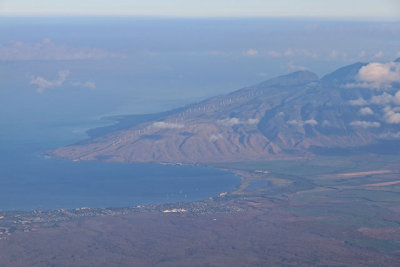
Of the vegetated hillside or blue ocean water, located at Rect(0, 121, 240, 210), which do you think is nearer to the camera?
blue ocean water, located at Rect(0, 121, 240, 210)

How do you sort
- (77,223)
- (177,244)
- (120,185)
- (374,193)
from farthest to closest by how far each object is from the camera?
1. (120,185)
2. (374,193)
3. (77,223)
4. (177,244)

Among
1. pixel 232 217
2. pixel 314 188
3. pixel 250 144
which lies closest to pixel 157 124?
pixel 250 144

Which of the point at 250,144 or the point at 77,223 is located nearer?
the point at 77,223

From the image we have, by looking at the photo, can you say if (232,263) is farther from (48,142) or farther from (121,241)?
(48,142)

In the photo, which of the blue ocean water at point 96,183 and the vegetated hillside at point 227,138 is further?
the vegetated hillside at point 227,138

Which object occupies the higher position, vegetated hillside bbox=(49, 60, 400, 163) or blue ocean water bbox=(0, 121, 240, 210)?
vegetated hillside bbox=(49, 60, 400, 163)

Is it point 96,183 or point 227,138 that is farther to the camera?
point 227,138

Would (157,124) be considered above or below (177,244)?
above

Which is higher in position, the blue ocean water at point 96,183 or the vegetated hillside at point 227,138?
the vegetated hillside at point 227,138

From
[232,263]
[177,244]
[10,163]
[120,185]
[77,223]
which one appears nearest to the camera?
[232,263]

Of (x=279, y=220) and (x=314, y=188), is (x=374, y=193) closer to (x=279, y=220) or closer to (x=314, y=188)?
(x=314, y=188)

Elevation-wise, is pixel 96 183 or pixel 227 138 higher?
pixel 227 138
